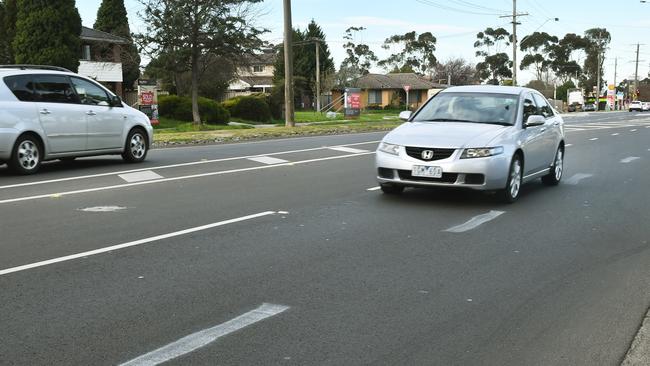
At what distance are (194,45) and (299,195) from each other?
25.9m

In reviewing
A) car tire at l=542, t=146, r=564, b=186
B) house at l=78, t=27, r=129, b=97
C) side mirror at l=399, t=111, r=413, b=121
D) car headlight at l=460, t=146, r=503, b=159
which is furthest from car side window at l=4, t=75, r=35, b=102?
house at l=78, t=27, r=129, b=97

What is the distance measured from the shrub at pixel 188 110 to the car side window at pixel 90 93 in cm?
2519

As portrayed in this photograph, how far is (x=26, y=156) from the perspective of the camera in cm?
1220

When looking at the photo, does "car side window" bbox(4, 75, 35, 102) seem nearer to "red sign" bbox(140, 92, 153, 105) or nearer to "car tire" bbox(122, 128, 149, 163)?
"car tire" bbox(122, 128, 149, 163)

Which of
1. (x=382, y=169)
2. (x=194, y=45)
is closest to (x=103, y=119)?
(x=382, y=169)

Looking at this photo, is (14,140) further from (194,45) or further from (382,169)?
(194,45)

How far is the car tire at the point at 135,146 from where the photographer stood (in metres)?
14.3

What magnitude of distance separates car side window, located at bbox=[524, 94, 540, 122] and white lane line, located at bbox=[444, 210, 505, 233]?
222cm

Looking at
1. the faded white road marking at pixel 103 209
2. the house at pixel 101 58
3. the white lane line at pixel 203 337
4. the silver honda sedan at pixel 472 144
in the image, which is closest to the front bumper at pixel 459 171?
the silver honda sedan at pixel 472 144

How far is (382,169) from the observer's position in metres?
9.73

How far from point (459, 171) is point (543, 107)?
3.42 meters

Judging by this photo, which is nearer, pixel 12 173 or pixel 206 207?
pixel 206 207

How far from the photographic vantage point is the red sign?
33.9 metres

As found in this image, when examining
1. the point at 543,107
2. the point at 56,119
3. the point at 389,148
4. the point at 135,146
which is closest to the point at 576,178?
the point at 543,107
